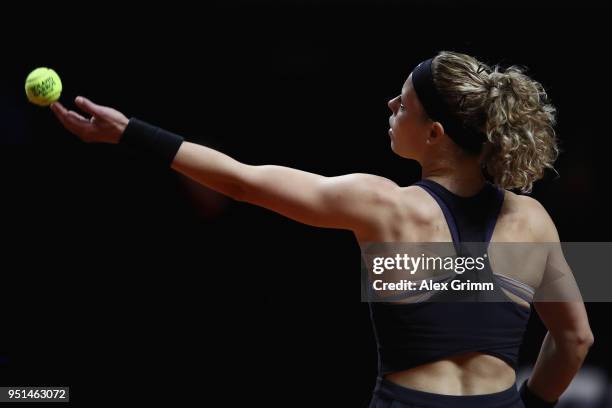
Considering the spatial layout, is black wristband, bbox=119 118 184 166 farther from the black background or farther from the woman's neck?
the black background

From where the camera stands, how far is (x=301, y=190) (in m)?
1.58

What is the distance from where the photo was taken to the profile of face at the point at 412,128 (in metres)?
1.74

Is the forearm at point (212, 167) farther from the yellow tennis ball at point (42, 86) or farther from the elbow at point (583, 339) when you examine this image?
the elbow at point (583, 339)

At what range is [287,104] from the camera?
4.14 metres

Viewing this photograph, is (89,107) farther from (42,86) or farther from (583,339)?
(583,339)

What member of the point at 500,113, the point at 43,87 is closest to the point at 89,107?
the point at 43,87

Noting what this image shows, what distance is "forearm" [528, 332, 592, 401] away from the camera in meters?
1.85

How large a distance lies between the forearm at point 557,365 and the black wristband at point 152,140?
102 centimetres

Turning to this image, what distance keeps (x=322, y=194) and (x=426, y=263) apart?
254 mm

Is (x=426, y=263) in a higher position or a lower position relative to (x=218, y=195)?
lower

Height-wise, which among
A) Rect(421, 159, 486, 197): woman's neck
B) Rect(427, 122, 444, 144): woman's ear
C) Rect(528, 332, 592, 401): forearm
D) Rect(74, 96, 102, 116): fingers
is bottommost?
Rect(528, 332, 592, 401): forearm

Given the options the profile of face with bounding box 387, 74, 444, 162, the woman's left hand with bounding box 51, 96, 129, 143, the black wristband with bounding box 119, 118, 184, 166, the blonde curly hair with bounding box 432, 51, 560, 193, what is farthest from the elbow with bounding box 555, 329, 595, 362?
the woman's left hand with bounding box 51, 96, 129, 143

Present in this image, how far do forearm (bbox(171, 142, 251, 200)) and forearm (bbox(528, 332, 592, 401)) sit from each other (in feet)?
2.83

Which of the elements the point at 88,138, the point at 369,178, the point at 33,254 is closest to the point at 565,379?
the point at 369,178
